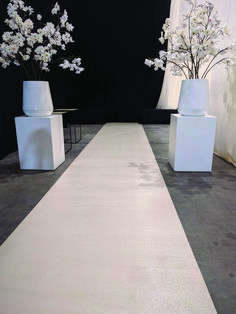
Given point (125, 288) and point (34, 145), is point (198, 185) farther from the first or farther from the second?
point (34, 145)

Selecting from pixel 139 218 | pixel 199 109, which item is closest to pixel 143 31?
pixel 199 109

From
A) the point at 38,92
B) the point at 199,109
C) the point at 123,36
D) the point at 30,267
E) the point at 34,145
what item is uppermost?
the point at 123,36

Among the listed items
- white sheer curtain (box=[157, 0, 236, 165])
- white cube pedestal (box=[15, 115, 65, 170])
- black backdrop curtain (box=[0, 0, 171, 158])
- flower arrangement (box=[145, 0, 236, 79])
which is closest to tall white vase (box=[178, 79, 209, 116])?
flower arrangement (box=[145, 0, 236, 79])

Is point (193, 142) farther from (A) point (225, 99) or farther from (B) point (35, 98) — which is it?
(B) point (35, 98)

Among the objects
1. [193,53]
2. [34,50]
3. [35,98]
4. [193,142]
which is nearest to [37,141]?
[35,98]

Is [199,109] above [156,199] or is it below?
above

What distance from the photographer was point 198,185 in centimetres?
217

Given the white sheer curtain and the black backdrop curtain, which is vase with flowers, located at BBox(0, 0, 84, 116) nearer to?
the white sheer curtain

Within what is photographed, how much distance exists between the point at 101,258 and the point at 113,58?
20.8 ft

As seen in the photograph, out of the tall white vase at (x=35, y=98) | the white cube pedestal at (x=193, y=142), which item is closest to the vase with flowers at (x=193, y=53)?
the white cube pedestal at (x=193, y=142)

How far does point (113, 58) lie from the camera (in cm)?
672

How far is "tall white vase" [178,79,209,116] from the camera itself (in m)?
2.38

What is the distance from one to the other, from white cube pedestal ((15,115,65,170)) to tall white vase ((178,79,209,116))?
4.49ft

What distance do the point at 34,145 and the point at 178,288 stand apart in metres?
2.03
